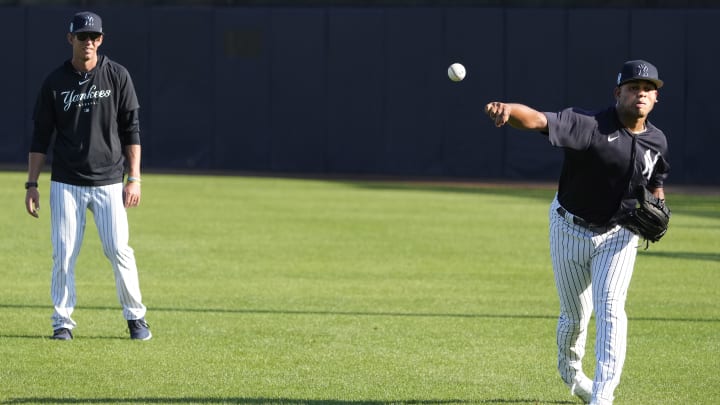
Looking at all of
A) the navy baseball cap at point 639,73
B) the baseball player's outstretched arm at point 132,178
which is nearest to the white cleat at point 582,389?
the navy baseball cap at point 639,73

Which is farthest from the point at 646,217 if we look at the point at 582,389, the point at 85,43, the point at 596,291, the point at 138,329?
the point at 85,43

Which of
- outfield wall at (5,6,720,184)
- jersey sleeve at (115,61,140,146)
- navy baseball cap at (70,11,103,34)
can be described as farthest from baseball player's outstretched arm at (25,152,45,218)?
outfield wall at (5,6,720,184)

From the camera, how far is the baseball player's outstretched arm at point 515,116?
20.3 ft

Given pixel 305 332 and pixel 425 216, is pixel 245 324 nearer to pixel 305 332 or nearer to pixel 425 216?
pixel 305 332

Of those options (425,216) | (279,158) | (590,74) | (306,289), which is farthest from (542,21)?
(306,289)

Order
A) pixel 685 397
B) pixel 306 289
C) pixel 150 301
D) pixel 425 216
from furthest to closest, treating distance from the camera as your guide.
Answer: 1. pixel 425 216
2. pixel 306 289
3. pixel 150 301
4. pixel 685 397

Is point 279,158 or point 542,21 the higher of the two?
point 542,21

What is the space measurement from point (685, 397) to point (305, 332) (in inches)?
129

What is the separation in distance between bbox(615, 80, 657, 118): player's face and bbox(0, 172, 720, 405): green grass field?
1.81 meters

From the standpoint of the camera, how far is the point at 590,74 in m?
32.5

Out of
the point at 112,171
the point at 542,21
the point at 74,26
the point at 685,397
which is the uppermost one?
the point at 542,21

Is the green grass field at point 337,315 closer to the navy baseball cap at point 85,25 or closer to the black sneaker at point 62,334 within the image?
the black sneaker at point 62,334

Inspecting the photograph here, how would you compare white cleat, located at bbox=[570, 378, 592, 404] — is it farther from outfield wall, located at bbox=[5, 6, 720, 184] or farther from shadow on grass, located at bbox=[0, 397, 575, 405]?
outfield wall, located at bbox=[5, 6, 720, 184]

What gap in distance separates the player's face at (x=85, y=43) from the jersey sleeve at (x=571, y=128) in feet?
12.1
